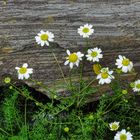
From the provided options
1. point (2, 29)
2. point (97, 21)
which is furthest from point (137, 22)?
point (2, 29)

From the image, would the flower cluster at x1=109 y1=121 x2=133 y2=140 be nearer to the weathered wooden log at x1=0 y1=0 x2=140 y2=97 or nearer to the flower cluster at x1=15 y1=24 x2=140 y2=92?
the flower cluster at x1=15 y1=24 x2=140 y2=92

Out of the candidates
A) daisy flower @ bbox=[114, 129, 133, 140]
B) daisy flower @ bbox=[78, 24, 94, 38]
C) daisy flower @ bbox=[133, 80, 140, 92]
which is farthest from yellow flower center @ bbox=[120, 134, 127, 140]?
daisy flower @ bbox=[78, 24, 94, 38]

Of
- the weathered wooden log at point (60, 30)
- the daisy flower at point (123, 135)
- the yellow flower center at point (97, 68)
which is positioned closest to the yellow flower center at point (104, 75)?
the yellow flower center at point (97, 68)

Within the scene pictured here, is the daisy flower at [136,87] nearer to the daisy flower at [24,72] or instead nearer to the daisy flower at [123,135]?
the daisy flower at [123,135]

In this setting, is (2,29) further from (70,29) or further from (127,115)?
(127,115)

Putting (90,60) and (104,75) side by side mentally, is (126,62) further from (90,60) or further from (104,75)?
(90,60)
